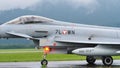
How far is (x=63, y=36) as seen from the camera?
19578 mm

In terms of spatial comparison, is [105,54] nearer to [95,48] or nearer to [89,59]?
→ [95,48]

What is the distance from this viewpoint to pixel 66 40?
19422mm

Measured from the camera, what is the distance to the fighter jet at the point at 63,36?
19094mm

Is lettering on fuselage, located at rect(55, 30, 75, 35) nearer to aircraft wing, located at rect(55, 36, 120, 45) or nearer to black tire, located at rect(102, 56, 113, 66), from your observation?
aircraft wing, located at rect(55, 36, 120, 45)

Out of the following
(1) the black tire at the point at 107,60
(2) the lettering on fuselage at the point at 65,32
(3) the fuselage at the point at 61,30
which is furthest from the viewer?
(2) the lettering on fuselage at the point at 65,32

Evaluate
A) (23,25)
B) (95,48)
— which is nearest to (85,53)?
(95,48)

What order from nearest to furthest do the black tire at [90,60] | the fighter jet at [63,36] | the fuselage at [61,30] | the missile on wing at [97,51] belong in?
the missile on wing at [97,51], the fighter jet at [63,36], the fuselage at [61,30], the black tire at [90,60]

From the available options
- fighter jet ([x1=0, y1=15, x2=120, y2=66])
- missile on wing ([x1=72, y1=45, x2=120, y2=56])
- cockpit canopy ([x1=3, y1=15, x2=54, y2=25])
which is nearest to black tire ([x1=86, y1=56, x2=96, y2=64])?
fighter jet ([x1=0, y1=15, x2=120, y2=66])

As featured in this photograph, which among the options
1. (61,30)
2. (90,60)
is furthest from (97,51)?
(90,60)

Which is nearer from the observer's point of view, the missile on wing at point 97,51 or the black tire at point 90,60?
the missile on wing at point 97,51

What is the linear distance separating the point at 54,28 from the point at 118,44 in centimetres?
334

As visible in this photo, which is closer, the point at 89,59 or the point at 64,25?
the point at 64,25

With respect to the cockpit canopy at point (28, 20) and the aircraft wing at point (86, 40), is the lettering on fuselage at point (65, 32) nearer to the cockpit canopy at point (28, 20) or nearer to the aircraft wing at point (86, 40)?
the aircraft wing at point (86, 40)

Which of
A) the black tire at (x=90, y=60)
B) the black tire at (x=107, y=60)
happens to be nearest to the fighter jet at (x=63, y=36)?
the black tire at (x=107, y=60)
